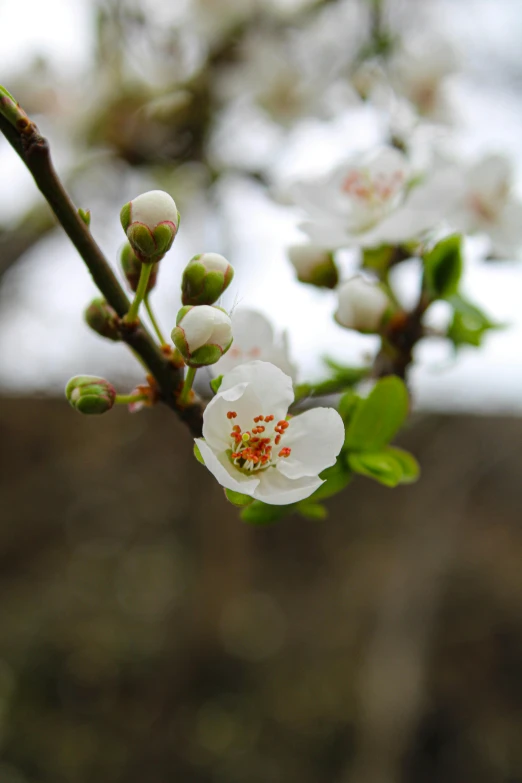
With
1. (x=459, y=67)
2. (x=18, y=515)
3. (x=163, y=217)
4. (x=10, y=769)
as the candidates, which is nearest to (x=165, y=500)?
(x=18, y=515)

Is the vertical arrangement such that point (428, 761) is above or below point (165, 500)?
below

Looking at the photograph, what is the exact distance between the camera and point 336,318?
626 mm

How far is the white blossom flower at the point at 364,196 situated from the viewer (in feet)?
2.12

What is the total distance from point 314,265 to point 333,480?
266 mm

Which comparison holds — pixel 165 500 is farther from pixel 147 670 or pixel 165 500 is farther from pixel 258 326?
pixel 258 326

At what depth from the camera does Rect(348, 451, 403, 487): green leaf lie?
19.9 inches

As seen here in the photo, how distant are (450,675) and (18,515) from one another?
9.91ft

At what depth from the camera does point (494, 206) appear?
2.44ft

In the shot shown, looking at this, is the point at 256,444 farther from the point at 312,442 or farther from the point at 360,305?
the point at 360,305

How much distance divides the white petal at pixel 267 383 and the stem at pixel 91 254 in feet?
0.17

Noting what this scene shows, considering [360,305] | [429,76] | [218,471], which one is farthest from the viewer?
[429,76]

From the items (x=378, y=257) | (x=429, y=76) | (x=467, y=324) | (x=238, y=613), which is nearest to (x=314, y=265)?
(x=378, y=257)

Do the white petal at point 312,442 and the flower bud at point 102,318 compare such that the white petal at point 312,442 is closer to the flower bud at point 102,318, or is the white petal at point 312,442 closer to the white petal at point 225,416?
the white petal at point 225,416

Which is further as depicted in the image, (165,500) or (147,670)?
(165,500)
